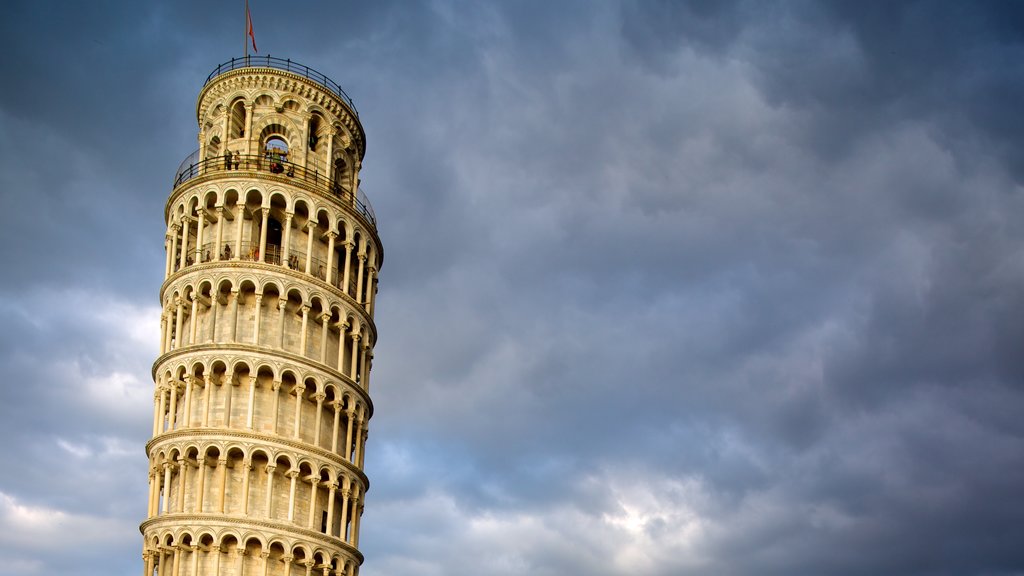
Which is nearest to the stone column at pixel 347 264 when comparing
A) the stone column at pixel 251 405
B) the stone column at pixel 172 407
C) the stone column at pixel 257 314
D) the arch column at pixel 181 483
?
the stone column at pixel 257 314

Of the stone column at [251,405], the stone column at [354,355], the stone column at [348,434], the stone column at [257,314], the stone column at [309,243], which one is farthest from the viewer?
the stone column at [354,355]

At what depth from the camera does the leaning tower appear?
5884 cm

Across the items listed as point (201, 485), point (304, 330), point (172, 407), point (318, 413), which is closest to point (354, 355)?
point (304, 330)

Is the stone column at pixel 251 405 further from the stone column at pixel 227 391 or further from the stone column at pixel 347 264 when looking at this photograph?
the stone column at pixel 347 264

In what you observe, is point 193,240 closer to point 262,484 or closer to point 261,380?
point 261,380

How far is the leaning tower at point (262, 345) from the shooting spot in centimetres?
5884

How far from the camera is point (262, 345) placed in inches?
2431

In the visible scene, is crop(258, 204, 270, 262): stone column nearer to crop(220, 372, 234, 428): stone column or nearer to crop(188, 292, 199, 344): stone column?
crop(188, 292, 199, 344): stone column

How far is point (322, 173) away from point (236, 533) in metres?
23.6

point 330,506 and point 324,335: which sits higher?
point 324,335

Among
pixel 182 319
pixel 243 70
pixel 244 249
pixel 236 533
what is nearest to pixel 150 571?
pixel 236 533

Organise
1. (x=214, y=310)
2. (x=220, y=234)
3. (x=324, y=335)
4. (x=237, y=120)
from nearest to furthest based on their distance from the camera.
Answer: (x=214, y=310), (x=324, y=335), (x=220, y=234), (x=237, y=120)

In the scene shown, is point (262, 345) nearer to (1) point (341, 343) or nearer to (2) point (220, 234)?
(1) point (341, 343)

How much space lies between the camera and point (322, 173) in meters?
69.2
